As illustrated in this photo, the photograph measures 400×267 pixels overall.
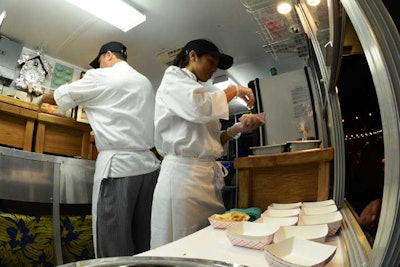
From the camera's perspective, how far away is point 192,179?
135cm

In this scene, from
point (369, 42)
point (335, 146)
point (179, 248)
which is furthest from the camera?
point (335, 146)

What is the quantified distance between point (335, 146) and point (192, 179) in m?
0.69

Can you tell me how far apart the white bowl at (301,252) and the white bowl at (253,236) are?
0.21 ft

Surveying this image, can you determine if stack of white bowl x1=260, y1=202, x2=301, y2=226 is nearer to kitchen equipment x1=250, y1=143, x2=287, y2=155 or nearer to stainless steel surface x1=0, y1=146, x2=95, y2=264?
kitchen equipment x1=250, y1=143, x2=287, y2=155

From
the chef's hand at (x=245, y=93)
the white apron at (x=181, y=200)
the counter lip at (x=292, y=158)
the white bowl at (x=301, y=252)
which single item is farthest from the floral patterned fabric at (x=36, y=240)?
the white bowl at (x=301, y=252)

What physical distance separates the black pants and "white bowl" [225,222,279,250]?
1119mm

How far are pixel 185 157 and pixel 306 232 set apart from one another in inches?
29.8

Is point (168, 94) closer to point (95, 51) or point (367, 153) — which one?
point (367, 153)

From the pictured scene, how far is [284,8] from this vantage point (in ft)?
7.36

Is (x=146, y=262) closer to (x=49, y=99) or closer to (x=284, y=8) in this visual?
(x=49, y=99)

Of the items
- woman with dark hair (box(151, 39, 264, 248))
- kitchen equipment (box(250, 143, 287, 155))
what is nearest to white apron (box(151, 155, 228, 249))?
woman with dark hair (box(151, 39, 264, 248))

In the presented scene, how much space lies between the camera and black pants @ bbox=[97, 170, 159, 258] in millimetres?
1688

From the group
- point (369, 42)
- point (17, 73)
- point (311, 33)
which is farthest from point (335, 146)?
point (17, 73)

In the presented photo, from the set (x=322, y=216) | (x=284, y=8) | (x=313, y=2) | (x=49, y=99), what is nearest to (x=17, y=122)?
(x=49, y=99)
